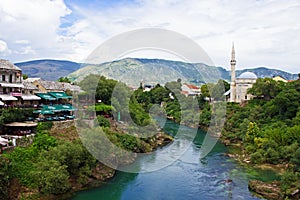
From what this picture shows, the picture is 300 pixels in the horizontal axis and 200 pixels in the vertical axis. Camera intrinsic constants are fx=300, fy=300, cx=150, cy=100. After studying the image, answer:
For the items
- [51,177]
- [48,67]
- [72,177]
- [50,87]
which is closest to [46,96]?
[50,87]

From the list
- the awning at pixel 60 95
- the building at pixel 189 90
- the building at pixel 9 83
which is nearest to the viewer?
the building at pixel 9 83

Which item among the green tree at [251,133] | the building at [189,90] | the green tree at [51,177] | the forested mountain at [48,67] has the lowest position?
the green tree at [51,177]

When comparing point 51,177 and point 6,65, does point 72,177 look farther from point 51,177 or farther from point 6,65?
point 6,65

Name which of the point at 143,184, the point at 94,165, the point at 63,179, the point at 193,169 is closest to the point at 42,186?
the point at 63,179

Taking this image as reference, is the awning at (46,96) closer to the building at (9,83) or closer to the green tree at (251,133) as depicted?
the building at (9,83)

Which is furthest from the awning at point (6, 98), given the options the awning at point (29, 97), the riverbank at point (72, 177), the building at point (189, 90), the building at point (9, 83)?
the building at point (189, 90)

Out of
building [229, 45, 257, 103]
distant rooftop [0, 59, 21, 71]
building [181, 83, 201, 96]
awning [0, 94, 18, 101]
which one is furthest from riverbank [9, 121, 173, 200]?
building [181, 83, 201, 96]

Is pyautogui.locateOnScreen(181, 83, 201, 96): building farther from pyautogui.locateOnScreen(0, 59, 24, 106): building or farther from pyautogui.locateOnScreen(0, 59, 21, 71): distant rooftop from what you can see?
pyautogui.locateOnScreen(0, 59, 21, 71): distant rooftop
